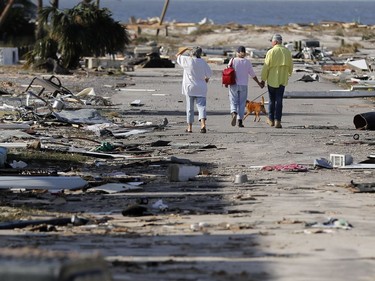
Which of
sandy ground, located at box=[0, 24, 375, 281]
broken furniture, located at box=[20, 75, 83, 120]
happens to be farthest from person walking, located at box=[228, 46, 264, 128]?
broken furniture, located at box=[20, 75, 83, 120]

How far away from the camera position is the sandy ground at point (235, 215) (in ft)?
28.2

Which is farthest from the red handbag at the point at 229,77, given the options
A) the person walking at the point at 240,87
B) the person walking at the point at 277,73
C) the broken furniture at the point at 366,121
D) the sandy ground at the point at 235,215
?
the broken furniture at the point at 366,121

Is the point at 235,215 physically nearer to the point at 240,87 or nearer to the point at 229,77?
the point at 229,77

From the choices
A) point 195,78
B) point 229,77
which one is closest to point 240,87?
point 229,77

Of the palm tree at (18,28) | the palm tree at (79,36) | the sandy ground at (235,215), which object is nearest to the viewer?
the sandy ground at (235,215)

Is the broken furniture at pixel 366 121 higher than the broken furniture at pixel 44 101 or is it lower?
higher

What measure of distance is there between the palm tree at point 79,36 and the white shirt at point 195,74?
2134 cm

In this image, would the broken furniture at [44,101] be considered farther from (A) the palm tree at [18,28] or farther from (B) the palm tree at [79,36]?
(A) the palm tree at [18,28]

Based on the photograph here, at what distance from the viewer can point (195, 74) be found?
20.6 metres

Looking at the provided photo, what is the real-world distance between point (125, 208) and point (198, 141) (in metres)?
7.49

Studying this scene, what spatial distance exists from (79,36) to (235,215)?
30.9 meters

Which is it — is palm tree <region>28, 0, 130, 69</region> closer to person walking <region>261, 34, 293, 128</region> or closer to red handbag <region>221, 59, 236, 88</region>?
person walking <region>261, 34, 293, 128</region>

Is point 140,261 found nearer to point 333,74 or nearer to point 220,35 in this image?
point 333,74

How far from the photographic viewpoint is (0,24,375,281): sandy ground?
861 cm
